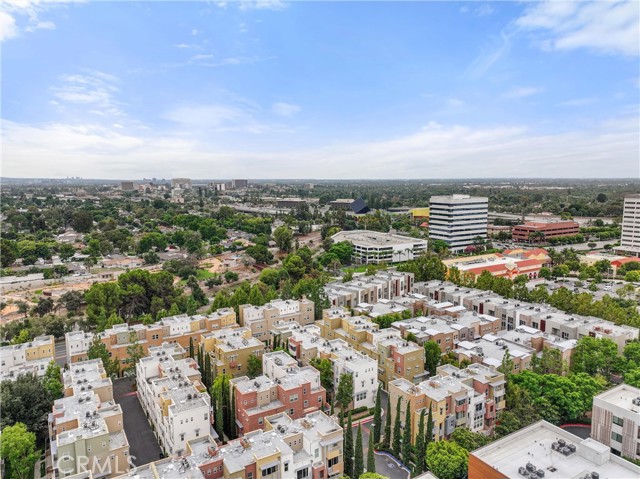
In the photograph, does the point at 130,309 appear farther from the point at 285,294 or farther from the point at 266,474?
the point at 266,474

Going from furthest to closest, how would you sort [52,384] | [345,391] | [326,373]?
[326,373] < [345,391] < [52,384]

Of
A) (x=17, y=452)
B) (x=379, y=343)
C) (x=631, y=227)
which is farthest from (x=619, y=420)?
(x=631, y=227)

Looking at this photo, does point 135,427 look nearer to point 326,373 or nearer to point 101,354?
point 101,354

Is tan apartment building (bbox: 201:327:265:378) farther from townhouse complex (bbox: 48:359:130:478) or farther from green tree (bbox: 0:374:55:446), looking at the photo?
green tree (bbox: 0:374:55:446)

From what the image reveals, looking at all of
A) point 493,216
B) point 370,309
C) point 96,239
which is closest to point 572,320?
point 370,309

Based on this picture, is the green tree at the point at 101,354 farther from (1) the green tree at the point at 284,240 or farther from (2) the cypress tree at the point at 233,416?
(1) the green tree at the point at 284,240
